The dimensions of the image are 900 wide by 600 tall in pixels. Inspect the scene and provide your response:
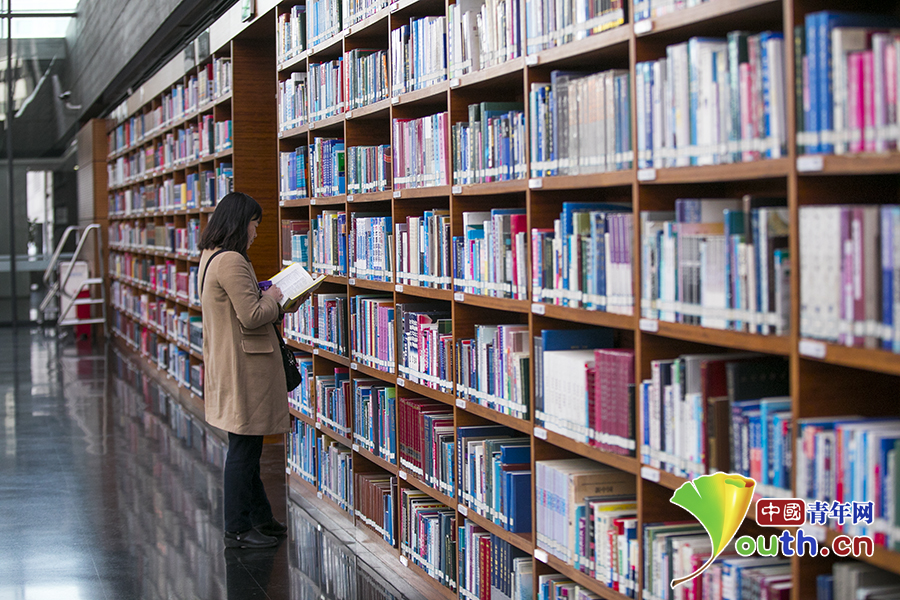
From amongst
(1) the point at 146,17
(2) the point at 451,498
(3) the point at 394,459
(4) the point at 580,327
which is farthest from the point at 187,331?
(4) the point at 580,327

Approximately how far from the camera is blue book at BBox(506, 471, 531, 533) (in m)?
3.38

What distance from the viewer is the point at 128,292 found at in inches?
544

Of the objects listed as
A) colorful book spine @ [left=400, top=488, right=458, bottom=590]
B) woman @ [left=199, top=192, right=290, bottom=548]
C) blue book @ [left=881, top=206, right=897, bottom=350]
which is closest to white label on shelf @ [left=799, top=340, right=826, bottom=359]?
blue book @ [left=881, top=206, right=897, bottom=350]

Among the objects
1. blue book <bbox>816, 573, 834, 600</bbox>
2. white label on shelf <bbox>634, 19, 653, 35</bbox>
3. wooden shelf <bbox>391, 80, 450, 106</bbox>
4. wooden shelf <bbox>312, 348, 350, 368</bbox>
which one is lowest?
blue book <bbox>816, 573, 834, 600</bbox>

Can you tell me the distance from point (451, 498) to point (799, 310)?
2171 millimetres

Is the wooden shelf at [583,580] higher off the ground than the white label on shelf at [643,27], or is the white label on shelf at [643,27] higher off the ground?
the white label on shelf at [643,27]

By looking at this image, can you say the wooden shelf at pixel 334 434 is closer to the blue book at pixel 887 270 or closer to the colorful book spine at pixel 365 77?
the colorful book spine at pixel 365 77

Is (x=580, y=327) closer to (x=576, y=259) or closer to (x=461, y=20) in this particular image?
(x=576, y=259)

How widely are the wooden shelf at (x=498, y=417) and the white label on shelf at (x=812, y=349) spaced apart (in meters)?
1.35

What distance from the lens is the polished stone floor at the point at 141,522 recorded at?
4.39 metres

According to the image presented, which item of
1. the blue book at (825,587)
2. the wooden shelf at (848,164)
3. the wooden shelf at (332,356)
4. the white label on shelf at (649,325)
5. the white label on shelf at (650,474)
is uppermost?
the wooden shelf at (848,164)

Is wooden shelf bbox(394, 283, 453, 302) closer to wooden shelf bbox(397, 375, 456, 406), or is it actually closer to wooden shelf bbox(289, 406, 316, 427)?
wooden shelf bbox(397, 375, 456, 406)

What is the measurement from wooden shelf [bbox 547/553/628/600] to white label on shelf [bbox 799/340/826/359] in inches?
41.2

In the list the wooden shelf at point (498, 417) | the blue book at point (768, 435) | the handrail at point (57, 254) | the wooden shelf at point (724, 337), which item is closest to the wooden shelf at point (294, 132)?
the wooden shelf at point (498, 417)
